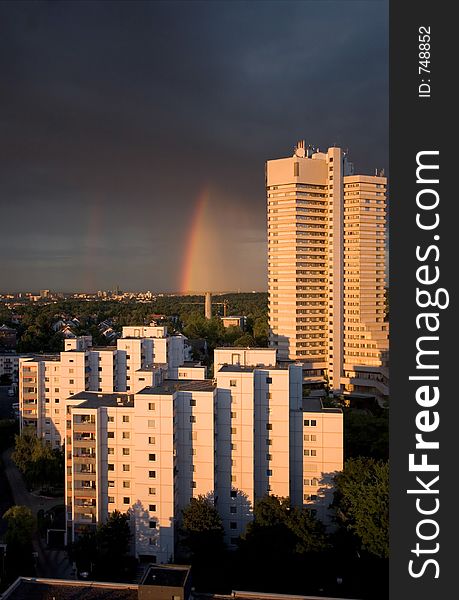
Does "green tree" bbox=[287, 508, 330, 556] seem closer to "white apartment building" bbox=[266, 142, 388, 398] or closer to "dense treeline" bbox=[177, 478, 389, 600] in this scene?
"dense treeline" bbox=[177, 478, 389, 600]

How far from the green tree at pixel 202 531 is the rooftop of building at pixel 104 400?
339 cm

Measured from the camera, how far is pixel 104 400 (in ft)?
50.9

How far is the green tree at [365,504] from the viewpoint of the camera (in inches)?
452

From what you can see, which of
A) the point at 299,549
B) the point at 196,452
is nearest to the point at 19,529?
the point at 196,452

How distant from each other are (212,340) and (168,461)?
33.3 metres

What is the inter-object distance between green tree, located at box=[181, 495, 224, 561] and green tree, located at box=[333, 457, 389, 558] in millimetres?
3051

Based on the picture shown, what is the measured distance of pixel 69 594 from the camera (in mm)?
9266

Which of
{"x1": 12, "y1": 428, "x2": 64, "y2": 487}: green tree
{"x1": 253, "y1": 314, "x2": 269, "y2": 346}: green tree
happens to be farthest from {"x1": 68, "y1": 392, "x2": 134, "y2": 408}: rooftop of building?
{"x1": 253, "y1": 314, "x2": 269, "y2": 346}: green tree

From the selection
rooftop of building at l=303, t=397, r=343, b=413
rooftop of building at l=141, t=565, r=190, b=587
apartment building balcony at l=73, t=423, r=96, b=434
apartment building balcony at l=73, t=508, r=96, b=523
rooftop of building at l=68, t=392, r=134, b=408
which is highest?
rooftop of building at l=68, t=392, r=134, b=408

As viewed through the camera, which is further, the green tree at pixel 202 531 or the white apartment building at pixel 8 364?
the white apartment building at pixel 8 364

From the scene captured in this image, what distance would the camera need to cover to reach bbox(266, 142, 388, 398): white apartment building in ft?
105

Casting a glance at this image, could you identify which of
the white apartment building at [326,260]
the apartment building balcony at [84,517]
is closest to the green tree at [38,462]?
the apartment building balcony at [84,517]

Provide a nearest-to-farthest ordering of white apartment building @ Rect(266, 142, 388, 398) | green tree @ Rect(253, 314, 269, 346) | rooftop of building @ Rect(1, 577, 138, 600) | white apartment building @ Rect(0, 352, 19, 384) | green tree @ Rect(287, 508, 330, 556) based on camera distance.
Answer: rooftop of building @ Rect(1, 577, 138, 600) → green tree @ Rect(287, 508, 330, 556) → white apartment building @ Rect(266, 142, 388, 398) → white apartment building @ Rect(0, 352, 19, 384) → green tree @ Rect(253, 314, 269, 346)

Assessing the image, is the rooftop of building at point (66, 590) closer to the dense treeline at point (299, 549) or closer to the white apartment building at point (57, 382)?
the dense treeline at point (299, 549)
